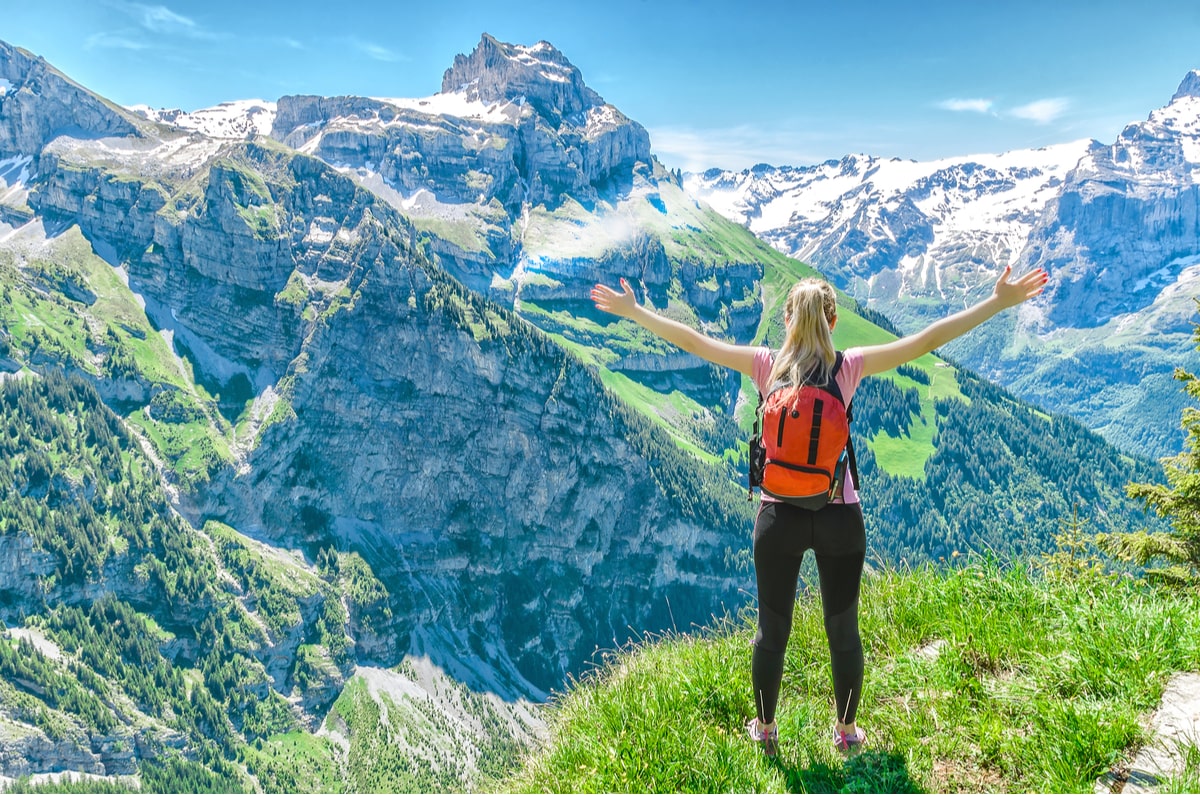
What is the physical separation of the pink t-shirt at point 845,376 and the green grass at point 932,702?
72.0 inches

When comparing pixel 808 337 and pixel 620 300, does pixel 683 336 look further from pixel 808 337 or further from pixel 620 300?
pixel 808 337

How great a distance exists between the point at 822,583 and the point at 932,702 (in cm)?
141

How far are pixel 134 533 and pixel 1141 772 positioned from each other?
233377 millimetres

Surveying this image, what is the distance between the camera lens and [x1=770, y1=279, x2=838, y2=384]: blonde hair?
592 cm

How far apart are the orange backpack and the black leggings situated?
0.20 metres

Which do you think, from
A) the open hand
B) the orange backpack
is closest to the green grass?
the orange backpack

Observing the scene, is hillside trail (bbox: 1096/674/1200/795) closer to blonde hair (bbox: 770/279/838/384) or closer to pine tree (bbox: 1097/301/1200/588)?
blonde hair (bbox: 770/279/838/384)

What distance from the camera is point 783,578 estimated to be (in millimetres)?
6098

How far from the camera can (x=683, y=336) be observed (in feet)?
23.0

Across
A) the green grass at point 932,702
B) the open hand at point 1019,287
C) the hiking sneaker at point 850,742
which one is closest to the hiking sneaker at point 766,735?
the green grass at point 932,702

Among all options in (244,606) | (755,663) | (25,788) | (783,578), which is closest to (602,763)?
(755,663)

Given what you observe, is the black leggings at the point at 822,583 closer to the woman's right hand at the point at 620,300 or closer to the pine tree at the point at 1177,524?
the woman's right hand at the point at 620,300

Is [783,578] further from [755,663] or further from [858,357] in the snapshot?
[858,357]

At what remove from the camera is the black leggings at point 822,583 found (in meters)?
5.91
